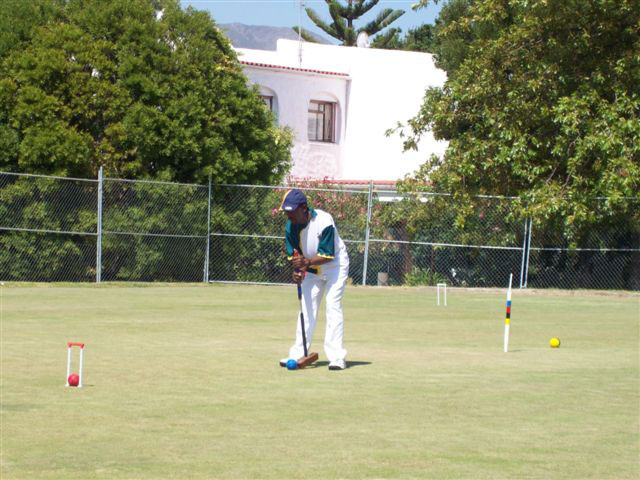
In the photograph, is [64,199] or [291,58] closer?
[64,199]

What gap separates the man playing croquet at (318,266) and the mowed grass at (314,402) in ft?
1.19

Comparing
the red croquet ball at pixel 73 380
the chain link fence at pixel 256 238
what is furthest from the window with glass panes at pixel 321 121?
the red croquet ball at pixel 73 380

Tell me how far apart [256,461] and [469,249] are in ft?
74.0

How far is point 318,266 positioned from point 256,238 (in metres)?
17.8

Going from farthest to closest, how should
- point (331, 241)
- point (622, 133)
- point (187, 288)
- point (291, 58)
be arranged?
point (291, 58) < point (187, 288) < point (622, 133) < point (331, 241)

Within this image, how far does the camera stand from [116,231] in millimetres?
28781

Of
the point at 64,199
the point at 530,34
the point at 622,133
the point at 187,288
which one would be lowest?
the point at 187,288

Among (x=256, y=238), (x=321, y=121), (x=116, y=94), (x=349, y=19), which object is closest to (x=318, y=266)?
(x=256, y=238)

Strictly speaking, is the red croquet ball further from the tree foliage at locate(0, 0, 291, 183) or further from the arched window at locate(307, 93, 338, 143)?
the arched window at locate(307, 93, 338, 143)

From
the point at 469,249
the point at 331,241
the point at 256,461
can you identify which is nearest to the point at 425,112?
the point at 469,249

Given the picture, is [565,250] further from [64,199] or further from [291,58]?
[291,58]

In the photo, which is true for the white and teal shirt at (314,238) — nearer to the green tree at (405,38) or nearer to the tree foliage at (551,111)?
the tree foliage at (551,111)

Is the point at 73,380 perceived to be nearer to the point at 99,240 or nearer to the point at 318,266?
the point at 318,266

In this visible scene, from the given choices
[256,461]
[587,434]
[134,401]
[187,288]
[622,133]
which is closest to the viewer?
[256,461]
